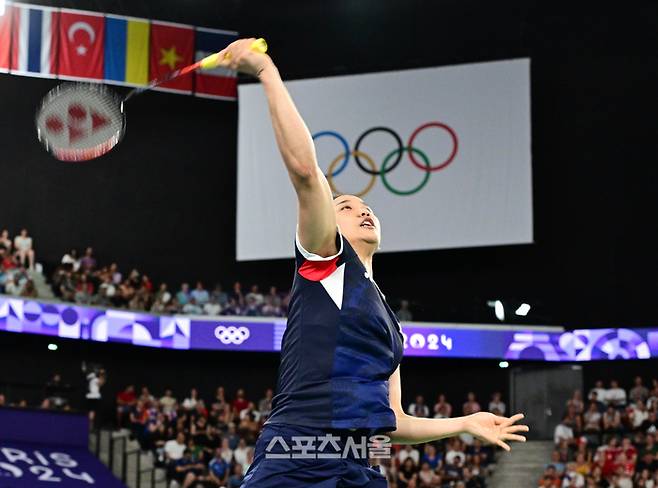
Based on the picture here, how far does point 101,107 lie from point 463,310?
63.4 ft

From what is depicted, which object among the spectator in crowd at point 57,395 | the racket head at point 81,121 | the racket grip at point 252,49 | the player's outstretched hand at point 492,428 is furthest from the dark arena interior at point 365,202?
the racket grip at point 252,49

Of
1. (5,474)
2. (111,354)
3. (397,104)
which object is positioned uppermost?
(397,104)

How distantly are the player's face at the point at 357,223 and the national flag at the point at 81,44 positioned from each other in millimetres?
22484

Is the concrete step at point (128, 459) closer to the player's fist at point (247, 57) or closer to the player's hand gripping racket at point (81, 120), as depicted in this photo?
the player's hand gripping racket at point (81, 120)

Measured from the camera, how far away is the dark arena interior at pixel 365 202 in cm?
2292

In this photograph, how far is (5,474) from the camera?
18.6 metres

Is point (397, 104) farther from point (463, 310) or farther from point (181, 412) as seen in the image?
point (181, 412)

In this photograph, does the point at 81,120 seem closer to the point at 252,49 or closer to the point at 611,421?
the point at 252,49

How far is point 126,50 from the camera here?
1040 inches

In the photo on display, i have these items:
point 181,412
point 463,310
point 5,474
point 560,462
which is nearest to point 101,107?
Answer: point 5,474

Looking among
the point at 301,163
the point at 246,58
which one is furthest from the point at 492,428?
the point at 246,58

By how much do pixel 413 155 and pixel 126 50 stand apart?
748 cm

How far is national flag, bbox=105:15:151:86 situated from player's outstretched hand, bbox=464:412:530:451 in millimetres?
22887

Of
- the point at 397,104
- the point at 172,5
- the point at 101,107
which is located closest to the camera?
the point at 101,107
